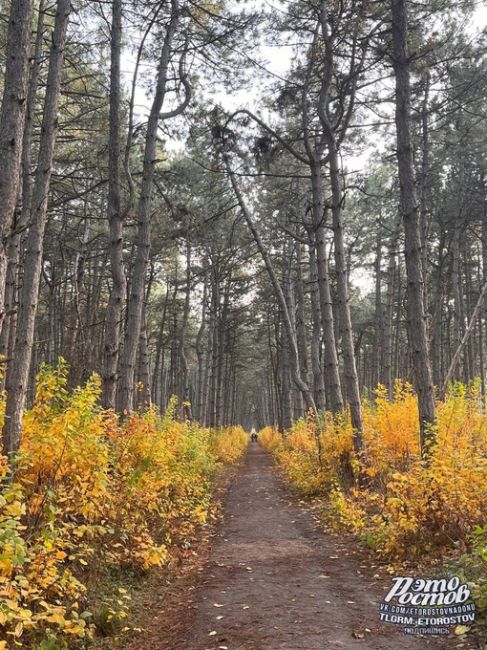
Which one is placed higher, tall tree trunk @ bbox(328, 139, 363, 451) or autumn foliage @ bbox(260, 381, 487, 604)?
tall tree trunk @ bbox(328, 139, 363, 451)

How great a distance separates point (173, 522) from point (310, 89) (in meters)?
9.81

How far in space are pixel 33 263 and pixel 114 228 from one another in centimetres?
305

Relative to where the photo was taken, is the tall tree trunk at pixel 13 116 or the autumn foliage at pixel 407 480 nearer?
the tall tree trunk at pixel 13 116

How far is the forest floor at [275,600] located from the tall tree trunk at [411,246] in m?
2.17

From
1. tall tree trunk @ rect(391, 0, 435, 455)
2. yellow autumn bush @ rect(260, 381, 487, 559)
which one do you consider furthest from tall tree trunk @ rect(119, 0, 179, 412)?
tall tree trunk @ rect(391, 0, 435, 455)

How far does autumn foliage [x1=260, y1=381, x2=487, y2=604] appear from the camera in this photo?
17.4ft

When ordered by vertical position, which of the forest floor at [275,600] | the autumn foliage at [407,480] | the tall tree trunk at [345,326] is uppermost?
the tall tree trunk at [345,326]

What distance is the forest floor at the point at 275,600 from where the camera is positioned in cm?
389

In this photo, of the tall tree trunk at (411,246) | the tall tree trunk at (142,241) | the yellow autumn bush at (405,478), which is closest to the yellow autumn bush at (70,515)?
the tall tree trunk at (142,241)

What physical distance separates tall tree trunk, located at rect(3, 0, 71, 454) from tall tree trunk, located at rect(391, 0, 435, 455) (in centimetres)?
461

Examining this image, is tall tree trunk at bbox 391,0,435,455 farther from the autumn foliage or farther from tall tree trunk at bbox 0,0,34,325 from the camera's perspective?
tall tree trunk at bbox 0,0,34,325

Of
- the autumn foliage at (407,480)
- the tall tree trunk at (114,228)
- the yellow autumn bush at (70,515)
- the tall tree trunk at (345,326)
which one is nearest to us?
the yellow autumn bush at (70,515)

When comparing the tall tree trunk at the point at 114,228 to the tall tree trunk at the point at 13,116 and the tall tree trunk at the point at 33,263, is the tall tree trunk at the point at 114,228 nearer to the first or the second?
the tall tree trunk at the point at 33,263

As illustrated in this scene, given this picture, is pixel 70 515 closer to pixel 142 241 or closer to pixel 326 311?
pixel 142 241
